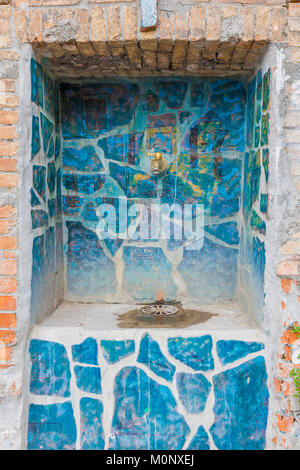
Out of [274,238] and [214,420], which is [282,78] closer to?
[274,238]

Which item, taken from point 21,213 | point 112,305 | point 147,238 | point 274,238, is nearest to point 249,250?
point 274,238

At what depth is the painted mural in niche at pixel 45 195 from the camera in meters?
2.36

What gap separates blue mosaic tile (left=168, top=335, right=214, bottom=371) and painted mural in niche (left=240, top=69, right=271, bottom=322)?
14.0 inches

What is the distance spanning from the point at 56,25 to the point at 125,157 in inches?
39.1

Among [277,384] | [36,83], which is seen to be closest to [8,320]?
[36,83]

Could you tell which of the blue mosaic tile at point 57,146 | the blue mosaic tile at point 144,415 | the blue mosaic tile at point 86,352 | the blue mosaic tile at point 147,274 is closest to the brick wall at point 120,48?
the blue mosaic tile at point 86,352

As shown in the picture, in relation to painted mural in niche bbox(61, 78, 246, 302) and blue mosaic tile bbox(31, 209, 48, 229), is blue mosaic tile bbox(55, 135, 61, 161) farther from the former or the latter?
blue mosaic tile bbox(31, 209, 48, 229)

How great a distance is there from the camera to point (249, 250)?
8.63ft

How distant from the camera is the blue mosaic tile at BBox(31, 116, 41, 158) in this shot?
7.62 feet

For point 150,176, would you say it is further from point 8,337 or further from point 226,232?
point 8,337

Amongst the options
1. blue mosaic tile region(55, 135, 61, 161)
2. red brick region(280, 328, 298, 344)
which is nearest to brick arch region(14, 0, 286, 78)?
blue mosaic tile region(55, 135, 61, 161)

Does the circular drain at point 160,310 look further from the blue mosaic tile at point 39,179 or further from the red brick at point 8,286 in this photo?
the blue mosaic tile at point 39,179

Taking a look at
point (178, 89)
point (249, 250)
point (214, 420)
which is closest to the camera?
point (214, 420)

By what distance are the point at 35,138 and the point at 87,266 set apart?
1019mm
